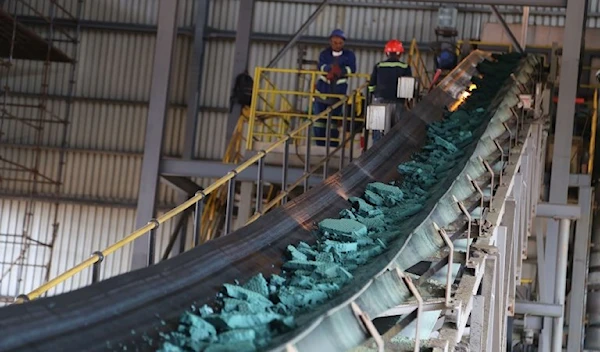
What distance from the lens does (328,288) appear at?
14.8 feet

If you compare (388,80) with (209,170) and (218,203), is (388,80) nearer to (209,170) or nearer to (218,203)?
(209,170)

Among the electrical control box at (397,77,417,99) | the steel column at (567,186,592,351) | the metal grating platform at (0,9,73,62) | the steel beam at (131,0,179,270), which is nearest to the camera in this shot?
the electrical control box at (397,77,417,99)

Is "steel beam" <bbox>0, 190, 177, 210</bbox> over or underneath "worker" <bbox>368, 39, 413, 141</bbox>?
underneath

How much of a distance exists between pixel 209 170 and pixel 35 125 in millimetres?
11768

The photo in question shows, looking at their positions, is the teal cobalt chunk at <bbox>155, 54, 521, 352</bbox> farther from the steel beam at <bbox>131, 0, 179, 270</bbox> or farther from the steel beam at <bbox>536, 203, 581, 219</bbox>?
the steel beam at <bbox>131, 0, 179, 270</bbox>

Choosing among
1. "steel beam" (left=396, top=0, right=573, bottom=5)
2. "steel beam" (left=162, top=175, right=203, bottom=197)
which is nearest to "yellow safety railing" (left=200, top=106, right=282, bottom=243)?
"steel beam" (left=162, top=175, right=203, bottom=197)

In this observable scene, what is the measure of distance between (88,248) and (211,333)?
1985 cm

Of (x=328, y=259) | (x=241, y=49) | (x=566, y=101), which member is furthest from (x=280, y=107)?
(x=328, y=259)

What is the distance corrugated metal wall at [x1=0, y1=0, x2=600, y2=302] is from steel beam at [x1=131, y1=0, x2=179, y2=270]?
1021 cm

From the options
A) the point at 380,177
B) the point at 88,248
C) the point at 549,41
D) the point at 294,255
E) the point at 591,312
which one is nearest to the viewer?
the point at 294,255

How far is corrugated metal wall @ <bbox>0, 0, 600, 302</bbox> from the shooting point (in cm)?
2305

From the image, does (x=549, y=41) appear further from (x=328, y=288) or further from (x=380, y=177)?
(x=328, y=288)

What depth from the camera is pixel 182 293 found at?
15.6 feet

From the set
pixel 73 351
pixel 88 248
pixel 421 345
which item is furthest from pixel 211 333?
pixel 88 248
